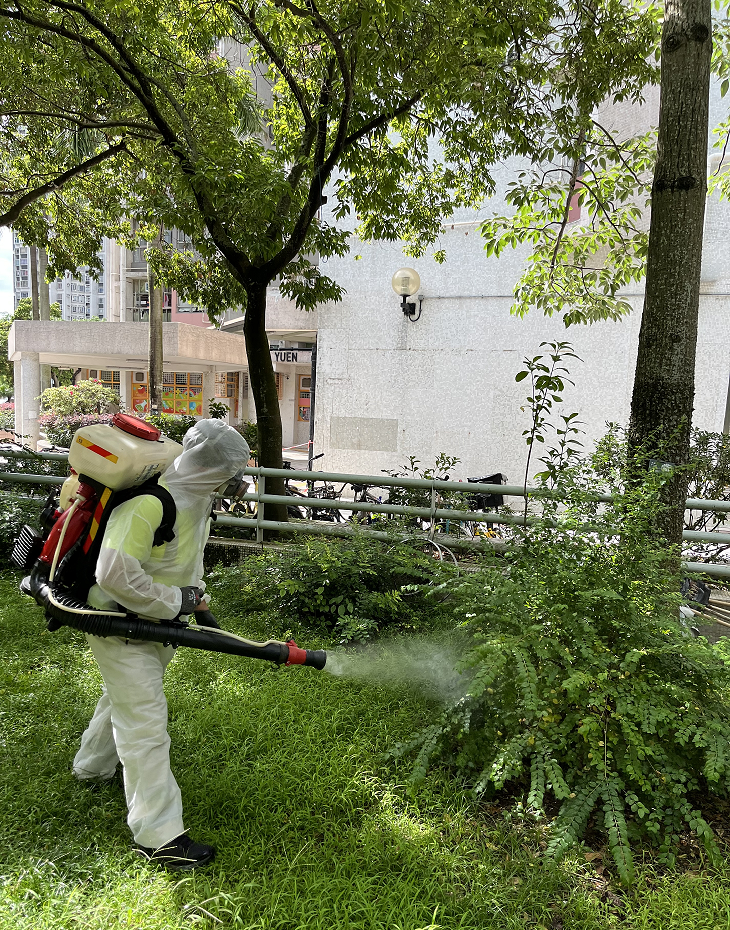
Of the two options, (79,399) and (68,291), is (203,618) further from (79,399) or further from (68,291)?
(68,291)

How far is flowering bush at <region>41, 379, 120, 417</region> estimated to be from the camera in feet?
59.6

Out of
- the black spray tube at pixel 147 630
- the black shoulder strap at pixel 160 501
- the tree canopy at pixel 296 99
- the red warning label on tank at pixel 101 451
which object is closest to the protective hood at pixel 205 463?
the black shoulder strap at pixel 160 501

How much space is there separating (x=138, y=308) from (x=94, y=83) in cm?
3140

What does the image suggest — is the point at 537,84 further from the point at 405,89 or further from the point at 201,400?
the point at 201,400

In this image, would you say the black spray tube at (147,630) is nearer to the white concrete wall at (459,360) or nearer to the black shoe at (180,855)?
the black shoe at (180,855)

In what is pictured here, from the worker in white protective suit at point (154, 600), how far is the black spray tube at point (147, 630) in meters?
0.06

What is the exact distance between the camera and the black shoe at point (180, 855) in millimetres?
2324

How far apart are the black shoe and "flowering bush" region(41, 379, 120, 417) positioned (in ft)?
57.0

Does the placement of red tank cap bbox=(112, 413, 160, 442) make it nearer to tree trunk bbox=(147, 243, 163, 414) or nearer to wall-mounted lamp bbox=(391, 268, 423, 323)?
wall-mounted lamp bbox=(391, 268, 423, 323)

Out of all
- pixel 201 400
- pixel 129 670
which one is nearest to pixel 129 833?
pixel 129 670

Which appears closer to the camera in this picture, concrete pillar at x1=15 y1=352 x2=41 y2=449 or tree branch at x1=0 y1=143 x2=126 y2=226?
tree branch at x1=0 y1=143 x2=126 y2=226

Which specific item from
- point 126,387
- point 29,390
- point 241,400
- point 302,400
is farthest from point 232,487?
point 241,400

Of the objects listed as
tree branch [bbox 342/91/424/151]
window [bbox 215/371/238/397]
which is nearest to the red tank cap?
tree branch [bbox 342/91/424/151]

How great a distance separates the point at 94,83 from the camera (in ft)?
21.2
